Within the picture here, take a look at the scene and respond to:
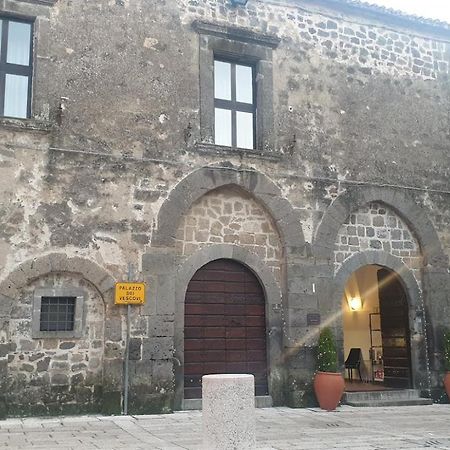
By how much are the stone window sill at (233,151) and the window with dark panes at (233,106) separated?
10.6 inches

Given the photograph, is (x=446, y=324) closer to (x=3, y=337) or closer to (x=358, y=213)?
(x=358, y=213)

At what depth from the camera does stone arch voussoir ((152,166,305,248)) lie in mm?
10008

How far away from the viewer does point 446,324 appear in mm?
11719

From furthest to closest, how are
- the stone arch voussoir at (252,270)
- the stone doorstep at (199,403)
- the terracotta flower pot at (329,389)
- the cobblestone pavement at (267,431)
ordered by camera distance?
the terracotta flower pot at (329,389)
the stone arch voussoir at (252,270)
the stone doorstep at (199,403)
the cobblestone pavement at (267,431)

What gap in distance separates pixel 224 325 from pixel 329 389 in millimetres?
→ 2071

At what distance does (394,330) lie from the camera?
485 inches

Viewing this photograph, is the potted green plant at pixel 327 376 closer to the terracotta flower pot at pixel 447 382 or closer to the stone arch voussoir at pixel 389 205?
the stone arch voussoir at pixel 389 205

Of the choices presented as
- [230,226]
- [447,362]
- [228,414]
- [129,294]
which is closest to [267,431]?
[228,414]

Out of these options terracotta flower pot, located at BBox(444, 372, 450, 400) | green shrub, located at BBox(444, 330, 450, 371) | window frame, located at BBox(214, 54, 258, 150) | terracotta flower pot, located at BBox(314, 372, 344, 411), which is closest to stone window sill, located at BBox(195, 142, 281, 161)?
window frame, located at BBox(214, 54, 258, 150)

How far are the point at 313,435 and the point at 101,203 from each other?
4787 mm

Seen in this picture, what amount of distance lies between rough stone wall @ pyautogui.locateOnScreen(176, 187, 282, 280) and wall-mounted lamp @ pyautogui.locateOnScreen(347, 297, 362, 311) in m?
Result: 4.63

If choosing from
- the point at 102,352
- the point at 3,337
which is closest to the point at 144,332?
the point at 102,352

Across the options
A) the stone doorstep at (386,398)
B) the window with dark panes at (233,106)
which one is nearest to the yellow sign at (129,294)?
the window with dark panes at (233,106)

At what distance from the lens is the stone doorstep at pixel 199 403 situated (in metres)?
9.77
